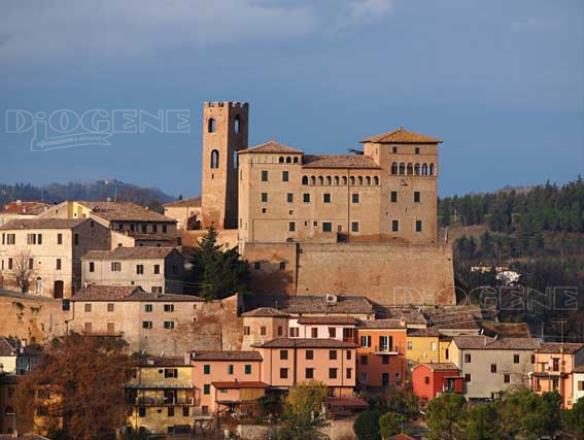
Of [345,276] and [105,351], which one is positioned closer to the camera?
[105,351]

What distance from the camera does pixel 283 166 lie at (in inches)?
2621

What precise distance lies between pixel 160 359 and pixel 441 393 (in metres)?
8.80

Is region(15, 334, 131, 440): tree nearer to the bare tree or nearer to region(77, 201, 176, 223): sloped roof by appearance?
the bare tree

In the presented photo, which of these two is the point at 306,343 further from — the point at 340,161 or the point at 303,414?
the point at 340,161

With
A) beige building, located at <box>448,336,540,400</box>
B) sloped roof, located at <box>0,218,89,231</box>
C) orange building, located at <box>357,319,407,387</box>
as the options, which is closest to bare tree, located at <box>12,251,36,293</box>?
sloped roof, located at <box>0,218,89,231</box>

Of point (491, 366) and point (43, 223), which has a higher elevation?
point (43, 223)

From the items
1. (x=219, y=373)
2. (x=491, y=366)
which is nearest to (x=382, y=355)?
(x=491, y=366)

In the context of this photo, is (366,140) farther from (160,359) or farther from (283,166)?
(160,359)

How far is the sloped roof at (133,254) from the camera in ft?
208

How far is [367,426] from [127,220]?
14749mm

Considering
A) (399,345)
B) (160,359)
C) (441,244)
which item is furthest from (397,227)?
(160,359)

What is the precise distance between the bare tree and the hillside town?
0.07 m

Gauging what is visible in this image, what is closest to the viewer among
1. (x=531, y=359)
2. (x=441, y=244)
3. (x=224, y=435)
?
(x=224, y=435)

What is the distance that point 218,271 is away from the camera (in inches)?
2474
